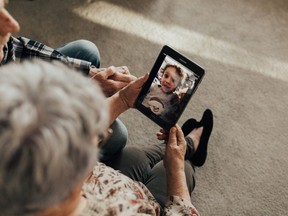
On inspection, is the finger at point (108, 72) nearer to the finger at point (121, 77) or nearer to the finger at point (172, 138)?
the finger at point (121, 77)

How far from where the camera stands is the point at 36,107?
460mm

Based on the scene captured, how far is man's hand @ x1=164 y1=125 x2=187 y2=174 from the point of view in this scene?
1.00m

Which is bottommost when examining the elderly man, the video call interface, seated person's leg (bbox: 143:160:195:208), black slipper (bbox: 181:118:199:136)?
seated person's leg (bbox: 143:160:195:208)

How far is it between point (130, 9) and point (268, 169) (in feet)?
3.19

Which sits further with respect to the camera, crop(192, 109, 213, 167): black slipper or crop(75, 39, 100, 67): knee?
crop(192, 109, 213, 167): black slipper

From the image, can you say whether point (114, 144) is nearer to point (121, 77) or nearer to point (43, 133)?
point (121, 77)

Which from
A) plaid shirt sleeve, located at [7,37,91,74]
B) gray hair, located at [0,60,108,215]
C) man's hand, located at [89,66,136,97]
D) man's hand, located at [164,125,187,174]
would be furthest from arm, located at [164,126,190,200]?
gray hair, located at [0,60,108,215]

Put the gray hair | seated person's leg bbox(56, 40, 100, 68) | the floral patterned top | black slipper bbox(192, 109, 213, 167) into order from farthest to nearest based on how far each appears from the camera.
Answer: black slipper bbox(192, 109, 213, 167) → seated person's leg bbox(56, 40, 100, 68) → the floral patterned top → the gray hair

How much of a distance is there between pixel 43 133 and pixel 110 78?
0.70m

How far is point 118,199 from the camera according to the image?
0.79m

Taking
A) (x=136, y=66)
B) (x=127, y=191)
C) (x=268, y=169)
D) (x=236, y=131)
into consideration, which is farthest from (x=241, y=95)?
(x=127, y=191)

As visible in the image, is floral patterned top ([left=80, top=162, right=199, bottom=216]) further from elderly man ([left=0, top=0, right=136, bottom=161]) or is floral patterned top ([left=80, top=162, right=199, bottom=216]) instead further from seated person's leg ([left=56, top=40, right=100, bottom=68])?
seated person's leg ([left=56, top=40, right=100, bottom=68])

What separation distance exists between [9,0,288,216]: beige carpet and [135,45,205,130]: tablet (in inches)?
17.0

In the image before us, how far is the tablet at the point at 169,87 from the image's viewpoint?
3.30 feet
